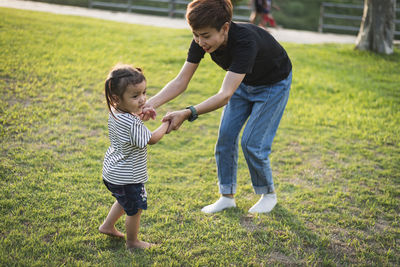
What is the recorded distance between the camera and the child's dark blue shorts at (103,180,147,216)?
8.66 ft

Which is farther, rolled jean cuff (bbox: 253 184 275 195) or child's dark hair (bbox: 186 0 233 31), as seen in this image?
rolled jean cuff (bbox: 253 184 275 195)

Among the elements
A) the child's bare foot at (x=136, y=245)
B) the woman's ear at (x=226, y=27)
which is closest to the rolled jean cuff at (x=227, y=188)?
the child's bare foot at (x=136, y=245)

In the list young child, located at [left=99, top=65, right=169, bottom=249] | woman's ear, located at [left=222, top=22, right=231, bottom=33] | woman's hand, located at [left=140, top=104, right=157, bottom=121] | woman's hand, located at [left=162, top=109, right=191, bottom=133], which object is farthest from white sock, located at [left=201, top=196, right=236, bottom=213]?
woman's ear, located at [left=222, top=22, right=231, bottom=33]

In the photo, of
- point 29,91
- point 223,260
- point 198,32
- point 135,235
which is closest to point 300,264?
point 223,260

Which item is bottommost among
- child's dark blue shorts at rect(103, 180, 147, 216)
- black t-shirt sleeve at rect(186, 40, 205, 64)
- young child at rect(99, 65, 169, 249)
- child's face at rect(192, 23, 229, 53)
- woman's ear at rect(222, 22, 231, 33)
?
child's dark blue shorts at rect(103, 180, 147, 216)

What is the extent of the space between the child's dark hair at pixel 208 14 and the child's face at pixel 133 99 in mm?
581

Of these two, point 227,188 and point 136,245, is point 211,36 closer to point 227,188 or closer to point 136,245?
point 227,188

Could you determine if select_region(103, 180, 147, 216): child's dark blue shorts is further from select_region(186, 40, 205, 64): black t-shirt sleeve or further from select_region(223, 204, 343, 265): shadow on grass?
select_region(186, 40, 205, 64): black t-shirt sleeve

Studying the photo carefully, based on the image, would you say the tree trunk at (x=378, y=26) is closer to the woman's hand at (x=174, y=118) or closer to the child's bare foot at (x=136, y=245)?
the woman's hand at (x=174, y=118)

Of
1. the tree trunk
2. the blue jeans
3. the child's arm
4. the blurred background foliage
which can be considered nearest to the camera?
the child's arm

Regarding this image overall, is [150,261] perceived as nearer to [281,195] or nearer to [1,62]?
[281,195]

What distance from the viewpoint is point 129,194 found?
8.68 feet

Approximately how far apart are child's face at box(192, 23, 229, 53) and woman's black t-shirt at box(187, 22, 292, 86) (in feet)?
0.34

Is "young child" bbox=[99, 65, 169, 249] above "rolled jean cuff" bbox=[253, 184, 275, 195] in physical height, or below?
above
